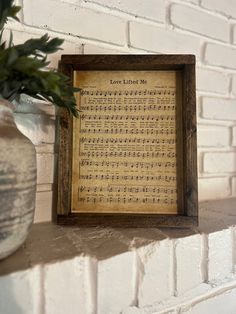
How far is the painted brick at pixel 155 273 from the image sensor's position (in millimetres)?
552

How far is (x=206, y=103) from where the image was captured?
969mm

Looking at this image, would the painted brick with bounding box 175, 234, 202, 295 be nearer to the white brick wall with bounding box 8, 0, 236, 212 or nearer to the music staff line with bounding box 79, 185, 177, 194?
the music staff line with bounding box 79, 185, 177, 194

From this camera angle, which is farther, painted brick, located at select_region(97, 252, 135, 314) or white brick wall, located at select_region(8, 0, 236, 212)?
white brick wall, located at select_region(8, 0, 236, 212)

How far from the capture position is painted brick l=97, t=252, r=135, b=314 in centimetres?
51

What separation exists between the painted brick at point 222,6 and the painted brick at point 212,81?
9.1 inches

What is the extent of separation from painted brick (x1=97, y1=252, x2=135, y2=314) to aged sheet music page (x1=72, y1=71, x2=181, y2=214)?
0.17 metres

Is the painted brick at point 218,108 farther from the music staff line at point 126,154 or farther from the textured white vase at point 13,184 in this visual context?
the textured white vase at point 13,184

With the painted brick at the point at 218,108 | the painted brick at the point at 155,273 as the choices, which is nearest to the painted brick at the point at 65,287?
the painted brick at the point at 155,273

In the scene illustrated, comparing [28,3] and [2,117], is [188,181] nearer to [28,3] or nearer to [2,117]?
[2,117]

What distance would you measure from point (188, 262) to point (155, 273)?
0.09 metres

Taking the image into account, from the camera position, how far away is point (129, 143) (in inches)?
27.6

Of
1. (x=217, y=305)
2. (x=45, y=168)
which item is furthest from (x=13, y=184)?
(x=217, y=305)

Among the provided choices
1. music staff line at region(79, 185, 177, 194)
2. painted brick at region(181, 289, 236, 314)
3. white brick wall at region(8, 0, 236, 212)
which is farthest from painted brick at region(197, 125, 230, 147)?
painted brick at region(181, 289, 236, 314)

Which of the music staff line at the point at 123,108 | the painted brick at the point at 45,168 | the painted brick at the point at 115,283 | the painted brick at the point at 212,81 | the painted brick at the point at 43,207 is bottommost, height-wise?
the painted brick at the point at 115,283
